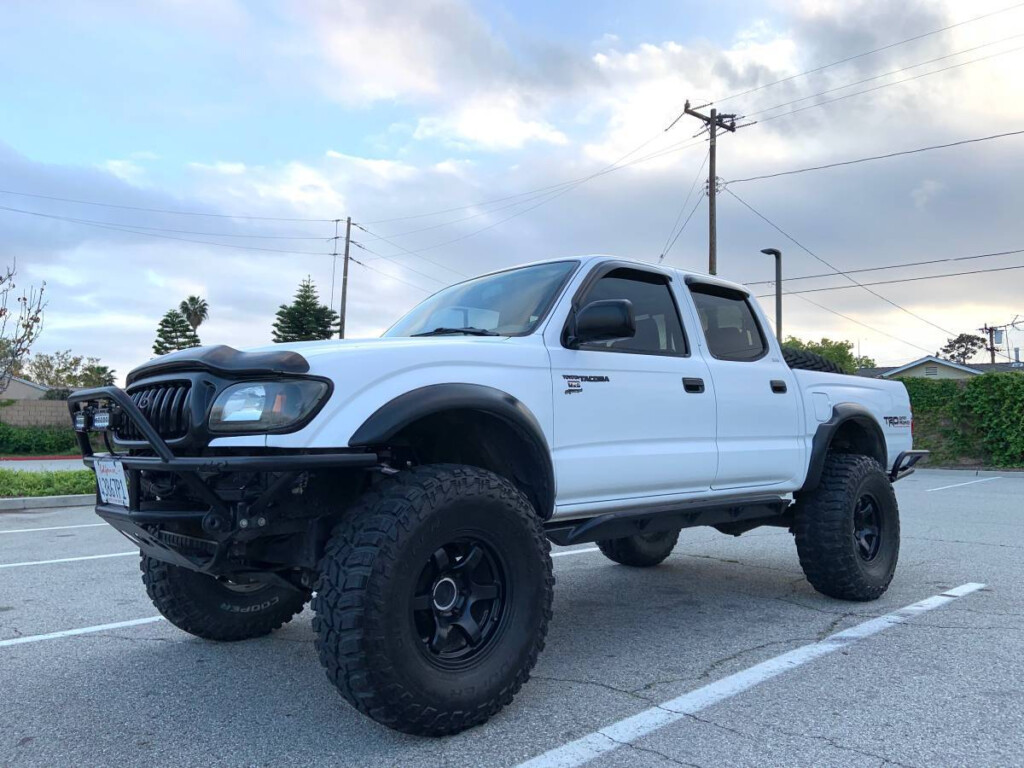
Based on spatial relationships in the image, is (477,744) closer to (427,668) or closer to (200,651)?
(427,668)

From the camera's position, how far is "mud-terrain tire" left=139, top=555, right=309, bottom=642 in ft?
12.4

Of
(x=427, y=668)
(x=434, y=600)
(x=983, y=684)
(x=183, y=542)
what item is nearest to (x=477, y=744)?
(x=427, y=668)

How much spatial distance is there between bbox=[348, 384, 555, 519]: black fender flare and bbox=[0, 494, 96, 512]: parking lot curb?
10817 mm

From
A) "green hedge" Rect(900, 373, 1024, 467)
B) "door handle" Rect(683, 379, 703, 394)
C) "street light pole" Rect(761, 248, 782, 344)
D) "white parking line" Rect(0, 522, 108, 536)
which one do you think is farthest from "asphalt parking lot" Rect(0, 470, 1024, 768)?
"street light pole" Rect(761, 248, 782, 344)

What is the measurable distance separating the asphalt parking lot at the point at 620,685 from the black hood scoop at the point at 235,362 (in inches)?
52.8

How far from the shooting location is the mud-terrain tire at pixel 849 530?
4.73 meters

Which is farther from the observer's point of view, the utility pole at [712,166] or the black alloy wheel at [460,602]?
the utility pole at [712,166]

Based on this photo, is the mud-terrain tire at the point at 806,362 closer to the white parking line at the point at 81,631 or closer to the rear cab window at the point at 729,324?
the rear cab window at the point at 729,324

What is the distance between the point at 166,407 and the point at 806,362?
170 inches

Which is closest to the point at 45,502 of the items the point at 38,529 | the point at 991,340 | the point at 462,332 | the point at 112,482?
the point at 38,529

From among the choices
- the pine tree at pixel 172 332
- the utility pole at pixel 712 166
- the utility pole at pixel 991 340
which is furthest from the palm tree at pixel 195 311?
the utility pole at pixel 991 340

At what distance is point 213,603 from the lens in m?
3.91

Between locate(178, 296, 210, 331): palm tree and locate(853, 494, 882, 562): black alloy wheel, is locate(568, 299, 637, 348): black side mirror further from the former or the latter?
locate(178, 296, 210, 331): palm tree

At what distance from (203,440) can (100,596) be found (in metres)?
3.32
